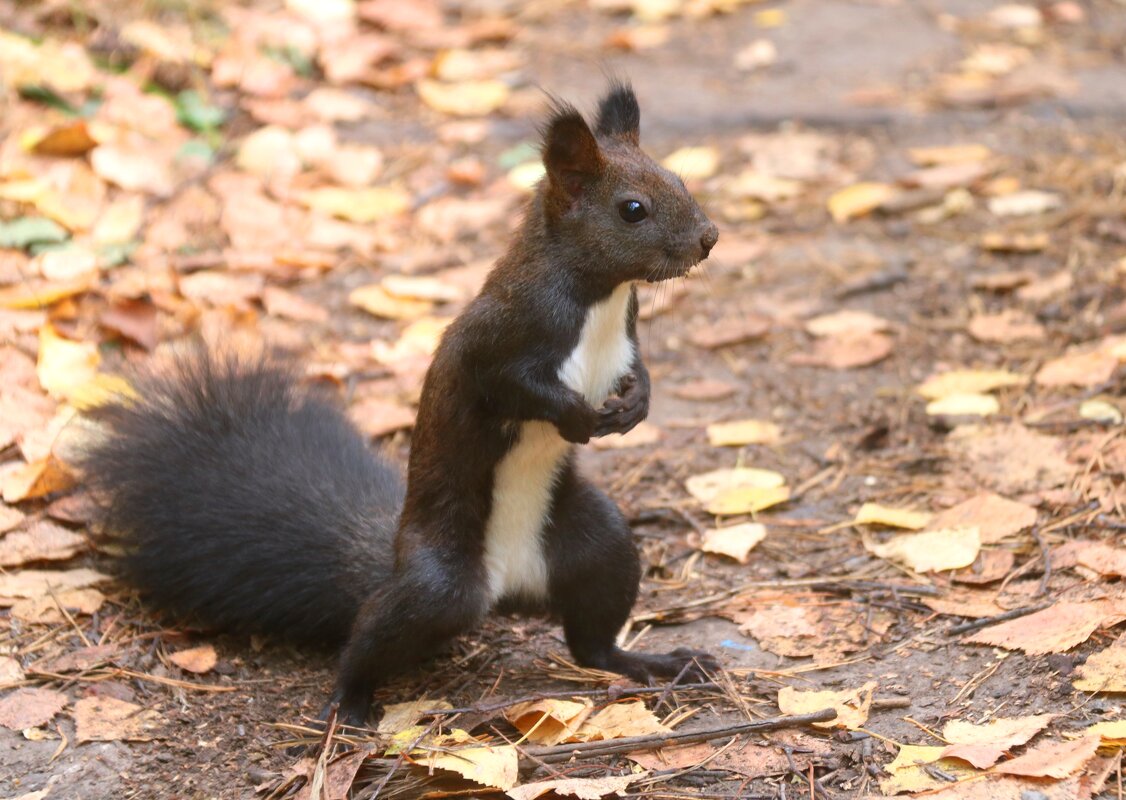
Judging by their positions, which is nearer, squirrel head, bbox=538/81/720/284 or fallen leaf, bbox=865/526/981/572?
squirrel head, bbox=538/81/720/284

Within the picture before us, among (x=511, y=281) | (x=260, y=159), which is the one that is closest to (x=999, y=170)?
(x=260, y=159)

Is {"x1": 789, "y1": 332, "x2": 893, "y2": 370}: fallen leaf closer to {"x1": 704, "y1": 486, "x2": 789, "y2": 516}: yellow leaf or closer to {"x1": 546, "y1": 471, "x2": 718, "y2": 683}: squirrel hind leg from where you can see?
{"x1": 704, "y1": 486, "x2": 789, "y2": 516}: yellow leaf

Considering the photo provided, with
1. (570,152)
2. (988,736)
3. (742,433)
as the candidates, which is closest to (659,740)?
(988,736)

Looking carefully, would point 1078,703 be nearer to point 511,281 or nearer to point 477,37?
point 511,281

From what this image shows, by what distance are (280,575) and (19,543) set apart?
23.1 inches

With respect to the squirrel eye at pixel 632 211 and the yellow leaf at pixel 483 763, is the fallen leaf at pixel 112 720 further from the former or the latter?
the squirrel eye at pixel 632 211

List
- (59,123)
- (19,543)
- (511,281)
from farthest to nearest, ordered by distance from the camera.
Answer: (59,123)
(19,543)
(511,281)

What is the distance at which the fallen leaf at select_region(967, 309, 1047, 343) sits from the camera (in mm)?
3383

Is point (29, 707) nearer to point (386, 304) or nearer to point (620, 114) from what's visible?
point (620, 114)

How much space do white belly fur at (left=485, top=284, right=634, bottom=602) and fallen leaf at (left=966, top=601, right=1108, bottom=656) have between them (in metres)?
0.73

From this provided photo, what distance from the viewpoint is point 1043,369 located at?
3.16 metres

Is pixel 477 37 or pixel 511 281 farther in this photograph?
pixel 477 37

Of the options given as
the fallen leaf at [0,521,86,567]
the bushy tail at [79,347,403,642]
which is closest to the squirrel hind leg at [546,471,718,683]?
the bushy tail at [79,347,403,642]

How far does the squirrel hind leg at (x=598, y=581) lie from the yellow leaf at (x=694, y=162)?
2264 millimetres
